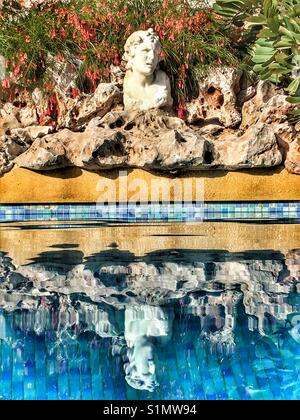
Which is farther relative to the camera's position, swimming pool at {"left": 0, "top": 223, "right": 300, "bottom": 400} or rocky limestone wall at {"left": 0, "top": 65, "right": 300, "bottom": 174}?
rocky limestone wall at {"left": 0, "top": 65, "right": 300, "bottom": 174}

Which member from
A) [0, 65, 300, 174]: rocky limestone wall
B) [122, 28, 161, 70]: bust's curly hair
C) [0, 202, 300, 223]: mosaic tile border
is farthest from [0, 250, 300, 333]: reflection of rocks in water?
[122, 28, 161, 70]: bust's curly hair

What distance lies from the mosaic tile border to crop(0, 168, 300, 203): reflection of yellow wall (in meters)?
A: 0.11

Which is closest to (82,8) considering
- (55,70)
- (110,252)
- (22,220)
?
(55,70)

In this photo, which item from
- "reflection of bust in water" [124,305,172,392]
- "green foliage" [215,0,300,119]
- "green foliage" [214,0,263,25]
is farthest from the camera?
"green foliage" [214,0,263,25]

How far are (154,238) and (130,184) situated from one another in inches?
94.2

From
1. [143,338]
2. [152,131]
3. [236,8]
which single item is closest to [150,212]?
[152,131]

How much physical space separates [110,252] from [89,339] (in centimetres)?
298

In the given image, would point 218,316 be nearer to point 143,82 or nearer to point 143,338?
point 143,338

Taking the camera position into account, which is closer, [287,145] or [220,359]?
[220,359]

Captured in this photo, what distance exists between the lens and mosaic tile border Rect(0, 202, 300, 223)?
34.2 feet

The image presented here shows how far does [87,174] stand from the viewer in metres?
10.8

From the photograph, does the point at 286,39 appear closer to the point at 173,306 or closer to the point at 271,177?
the point at 271,177

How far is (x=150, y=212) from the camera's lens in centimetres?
1052

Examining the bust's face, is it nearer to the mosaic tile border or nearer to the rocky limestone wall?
the rocky limestone wall
